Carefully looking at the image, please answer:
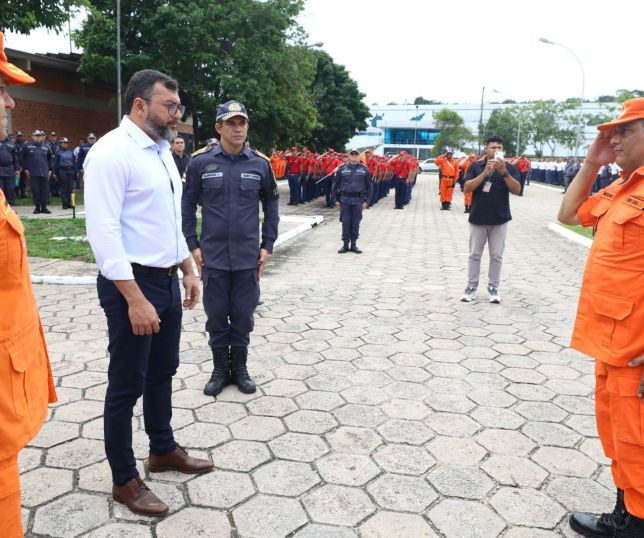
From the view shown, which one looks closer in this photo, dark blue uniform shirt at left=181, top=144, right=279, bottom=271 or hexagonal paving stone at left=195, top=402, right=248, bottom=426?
hexagonal paving stone at left=195, top=402, right=248, bottom=426

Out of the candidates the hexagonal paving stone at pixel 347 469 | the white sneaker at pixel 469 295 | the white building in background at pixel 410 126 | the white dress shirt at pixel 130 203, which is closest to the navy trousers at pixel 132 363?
the white dress shirt at pixel 130 203

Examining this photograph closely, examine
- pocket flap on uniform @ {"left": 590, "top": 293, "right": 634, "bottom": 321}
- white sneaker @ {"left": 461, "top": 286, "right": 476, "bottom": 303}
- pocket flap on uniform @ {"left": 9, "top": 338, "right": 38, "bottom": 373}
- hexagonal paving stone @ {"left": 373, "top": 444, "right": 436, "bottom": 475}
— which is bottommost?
hexagonal paving stone @ {"left": 373, "top": 444, "right": 436, "bottom": 475}

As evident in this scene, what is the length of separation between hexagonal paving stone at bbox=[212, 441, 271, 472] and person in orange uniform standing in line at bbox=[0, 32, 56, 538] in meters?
1.38

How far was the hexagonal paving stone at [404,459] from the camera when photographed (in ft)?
9.93

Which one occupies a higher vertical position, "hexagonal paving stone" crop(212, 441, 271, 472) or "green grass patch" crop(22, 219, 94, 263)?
"green grass patch" crop(22, 219, 94, 263)

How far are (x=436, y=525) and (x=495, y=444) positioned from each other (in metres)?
0.91

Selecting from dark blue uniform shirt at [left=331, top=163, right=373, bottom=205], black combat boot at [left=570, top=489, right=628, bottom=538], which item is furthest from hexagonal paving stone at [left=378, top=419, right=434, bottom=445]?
dark blue uniform shirt at [left=331, top=163, right=373, bottom=205]

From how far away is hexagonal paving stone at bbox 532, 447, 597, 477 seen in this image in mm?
3025

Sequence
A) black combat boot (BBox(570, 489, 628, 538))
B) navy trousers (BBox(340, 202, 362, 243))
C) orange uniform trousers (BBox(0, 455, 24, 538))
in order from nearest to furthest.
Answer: orange uniform trousers (BBox(0, 455, 24, 538)), black combat boot (BBox(570, 489, 628, 538)), navy trousers (BBox(340, 202, 362, 243))

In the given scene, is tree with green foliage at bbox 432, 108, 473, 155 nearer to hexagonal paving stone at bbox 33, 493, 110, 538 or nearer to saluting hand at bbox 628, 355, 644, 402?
saluting hand at bbox 628, 355, 644, 402

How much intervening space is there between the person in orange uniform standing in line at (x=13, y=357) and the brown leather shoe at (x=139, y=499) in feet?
2.88

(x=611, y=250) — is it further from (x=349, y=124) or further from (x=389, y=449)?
(x=349, y=124)

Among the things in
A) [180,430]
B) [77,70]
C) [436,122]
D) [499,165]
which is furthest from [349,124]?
[436,122]

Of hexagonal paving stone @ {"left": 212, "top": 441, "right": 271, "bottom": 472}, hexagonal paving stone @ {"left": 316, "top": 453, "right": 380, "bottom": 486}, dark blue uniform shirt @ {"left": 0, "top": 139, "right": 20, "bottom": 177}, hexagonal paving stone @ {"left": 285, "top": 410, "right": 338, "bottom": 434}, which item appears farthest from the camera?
dark blue uniform shirt @ {"left": 0, "top": 139, "right": 20, "bottom": 177}
